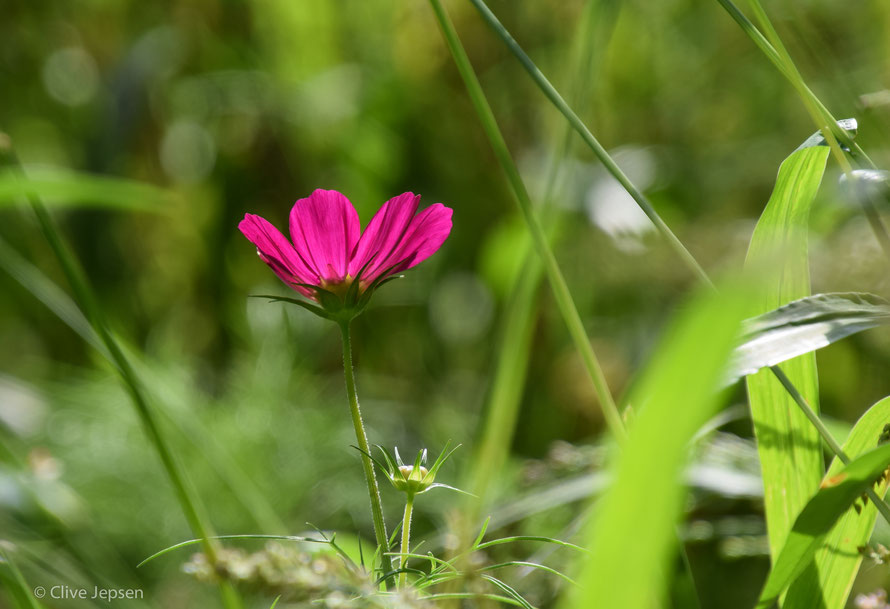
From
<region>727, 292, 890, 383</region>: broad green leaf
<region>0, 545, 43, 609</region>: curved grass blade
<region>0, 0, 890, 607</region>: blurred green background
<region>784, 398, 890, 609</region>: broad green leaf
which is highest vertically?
<region>0, 0, 890, 607</region>: blurred green background

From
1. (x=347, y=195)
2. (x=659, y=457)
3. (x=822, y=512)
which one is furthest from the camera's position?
(x=347, y=195)

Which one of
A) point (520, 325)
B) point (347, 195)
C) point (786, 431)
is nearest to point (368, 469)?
point (520, 325)

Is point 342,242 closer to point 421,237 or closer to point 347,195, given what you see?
point 421,237

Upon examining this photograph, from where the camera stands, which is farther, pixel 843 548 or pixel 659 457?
pixel 843 548

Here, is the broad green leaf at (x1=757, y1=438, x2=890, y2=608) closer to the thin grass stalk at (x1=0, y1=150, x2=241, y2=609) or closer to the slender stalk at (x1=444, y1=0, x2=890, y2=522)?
the slender stalk at (x1=444, y1=0, x2=890, y2=522)

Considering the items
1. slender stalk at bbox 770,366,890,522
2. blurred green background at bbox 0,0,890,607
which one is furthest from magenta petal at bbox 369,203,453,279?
blurred green background at bbox 0,0,890,607

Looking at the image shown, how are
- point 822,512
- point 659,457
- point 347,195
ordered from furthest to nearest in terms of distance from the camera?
point 347,195, point 822,512, point 659,457
